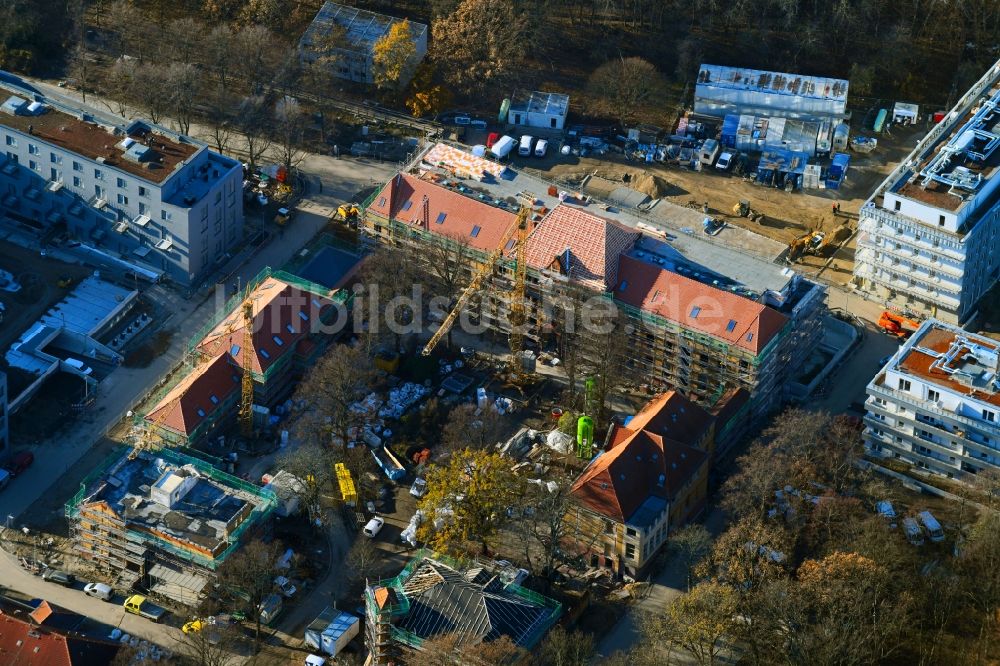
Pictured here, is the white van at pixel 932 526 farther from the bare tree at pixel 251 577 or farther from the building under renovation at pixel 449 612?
the bare tree at pixel 251 577

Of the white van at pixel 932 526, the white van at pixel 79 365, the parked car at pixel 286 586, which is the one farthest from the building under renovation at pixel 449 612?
the white van at pixel 79 365

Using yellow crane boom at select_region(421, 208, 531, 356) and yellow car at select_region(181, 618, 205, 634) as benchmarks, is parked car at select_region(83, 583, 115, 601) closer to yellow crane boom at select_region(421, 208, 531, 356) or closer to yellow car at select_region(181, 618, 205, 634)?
yellow car at select_region(181, 618, 205, 634)

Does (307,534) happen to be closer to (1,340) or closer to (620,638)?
(620,638)

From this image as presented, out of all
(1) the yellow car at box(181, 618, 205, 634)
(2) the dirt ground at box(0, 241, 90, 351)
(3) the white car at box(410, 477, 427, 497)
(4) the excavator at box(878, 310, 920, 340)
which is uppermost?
(4) the excavator at box(878, 310, 920, 340)

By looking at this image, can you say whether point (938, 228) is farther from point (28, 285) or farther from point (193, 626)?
point (28, 285)

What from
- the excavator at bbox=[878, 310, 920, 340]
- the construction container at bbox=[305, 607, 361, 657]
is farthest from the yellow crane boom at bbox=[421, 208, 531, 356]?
the excavator at bbox=[878, 310, 920, 340]

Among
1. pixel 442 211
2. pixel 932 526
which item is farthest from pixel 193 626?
pixel 932 526
